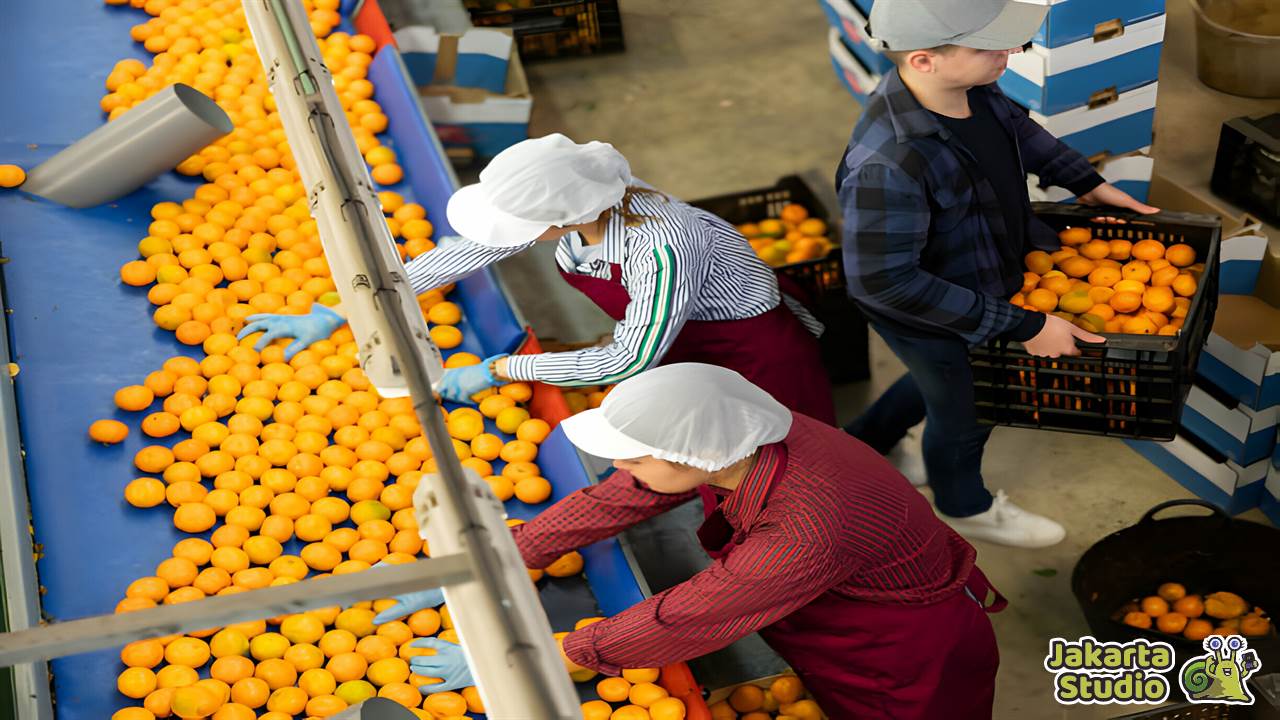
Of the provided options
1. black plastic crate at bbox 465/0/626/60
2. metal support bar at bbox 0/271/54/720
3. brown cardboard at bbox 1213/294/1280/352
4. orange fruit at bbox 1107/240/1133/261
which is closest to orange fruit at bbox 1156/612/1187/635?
brown cardboard at bbox 1213/294/1280/352

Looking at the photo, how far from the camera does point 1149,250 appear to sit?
3250 millimetres

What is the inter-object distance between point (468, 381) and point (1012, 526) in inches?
69.3

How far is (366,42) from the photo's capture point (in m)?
4.69

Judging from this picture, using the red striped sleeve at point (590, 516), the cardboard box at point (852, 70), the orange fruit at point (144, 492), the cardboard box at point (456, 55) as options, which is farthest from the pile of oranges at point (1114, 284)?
the cardboard box at point (456, 55)

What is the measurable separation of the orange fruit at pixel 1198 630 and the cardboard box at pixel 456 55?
11.1 feet

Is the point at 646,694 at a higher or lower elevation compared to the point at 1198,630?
higher

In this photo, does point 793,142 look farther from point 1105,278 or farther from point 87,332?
point 87,332

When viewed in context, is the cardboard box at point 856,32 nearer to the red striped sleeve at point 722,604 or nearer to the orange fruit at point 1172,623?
the orange fruit at point 1172,623

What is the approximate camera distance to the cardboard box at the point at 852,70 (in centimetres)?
523

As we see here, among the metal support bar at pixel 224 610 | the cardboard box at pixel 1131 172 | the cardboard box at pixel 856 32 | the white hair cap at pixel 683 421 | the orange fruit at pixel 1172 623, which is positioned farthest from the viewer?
the cardboard box at pixel 856 32

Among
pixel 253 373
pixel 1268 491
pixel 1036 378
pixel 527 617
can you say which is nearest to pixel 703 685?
pixel 1036 378

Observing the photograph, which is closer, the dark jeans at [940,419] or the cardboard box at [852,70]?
the dark jeans at [940,419]

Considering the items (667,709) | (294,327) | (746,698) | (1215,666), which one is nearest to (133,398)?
(294,327)

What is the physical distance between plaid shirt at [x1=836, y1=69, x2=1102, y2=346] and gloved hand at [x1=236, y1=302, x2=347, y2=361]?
1.45m
